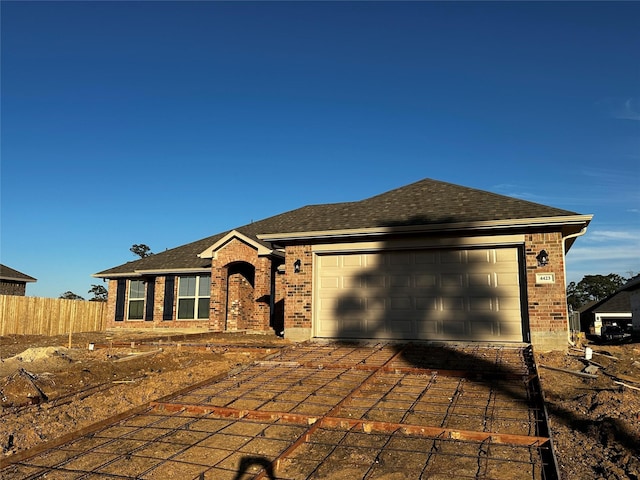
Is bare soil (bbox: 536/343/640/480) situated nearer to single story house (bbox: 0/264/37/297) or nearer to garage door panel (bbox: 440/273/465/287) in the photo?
garage door panel (bbox: 440/273/465/287)

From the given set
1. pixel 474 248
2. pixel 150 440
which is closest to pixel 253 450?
pixel 150 440

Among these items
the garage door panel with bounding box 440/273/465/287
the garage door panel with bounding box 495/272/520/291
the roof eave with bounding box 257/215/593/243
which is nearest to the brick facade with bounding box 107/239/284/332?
the roof eave with bounding box 257/215/593/243

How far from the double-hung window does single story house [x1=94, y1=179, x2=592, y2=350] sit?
814cm

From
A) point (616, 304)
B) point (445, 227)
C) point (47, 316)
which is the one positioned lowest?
point (47, 316)

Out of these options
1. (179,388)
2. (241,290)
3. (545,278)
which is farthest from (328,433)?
(241,290)

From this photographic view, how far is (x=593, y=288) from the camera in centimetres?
7994

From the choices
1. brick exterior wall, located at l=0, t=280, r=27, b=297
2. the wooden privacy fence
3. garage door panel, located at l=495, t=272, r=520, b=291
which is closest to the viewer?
garage door panel, located at l=495, t=272, r=520, b=291

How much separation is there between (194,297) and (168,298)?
4.57 feet

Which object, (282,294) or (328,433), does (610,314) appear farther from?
(328,433)

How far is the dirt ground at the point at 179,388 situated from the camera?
5.29m

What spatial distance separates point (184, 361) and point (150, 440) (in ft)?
18.0

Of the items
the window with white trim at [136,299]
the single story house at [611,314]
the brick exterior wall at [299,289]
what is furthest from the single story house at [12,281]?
the single story house at [611,314]

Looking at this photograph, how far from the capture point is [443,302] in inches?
472

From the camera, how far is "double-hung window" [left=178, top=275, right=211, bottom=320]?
2095cm
